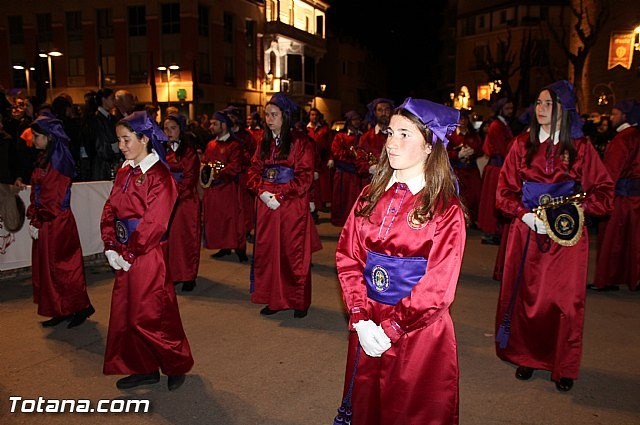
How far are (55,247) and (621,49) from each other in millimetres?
23557

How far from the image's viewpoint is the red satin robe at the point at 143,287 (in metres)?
4.07

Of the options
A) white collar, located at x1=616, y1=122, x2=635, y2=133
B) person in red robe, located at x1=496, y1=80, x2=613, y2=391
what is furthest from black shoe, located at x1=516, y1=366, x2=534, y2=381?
white collar, located at x1=616, y1=122, x2=635, y2=133

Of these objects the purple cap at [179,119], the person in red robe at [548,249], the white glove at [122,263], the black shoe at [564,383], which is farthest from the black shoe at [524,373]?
the purple cap at [179,119]

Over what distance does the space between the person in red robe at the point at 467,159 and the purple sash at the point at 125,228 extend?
802cm

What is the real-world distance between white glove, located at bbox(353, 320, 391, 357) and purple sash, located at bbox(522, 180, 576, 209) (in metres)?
2.40

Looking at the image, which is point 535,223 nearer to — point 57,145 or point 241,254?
point 57,145

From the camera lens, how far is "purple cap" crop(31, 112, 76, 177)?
5582 millimetres

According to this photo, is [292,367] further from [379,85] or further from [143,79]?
[379,85]

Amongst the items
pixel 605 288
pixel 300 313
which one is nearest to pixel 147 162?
pixel 300 313

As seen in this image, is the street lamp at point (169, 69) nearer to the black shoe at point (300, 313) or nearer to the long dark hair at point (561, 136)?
the black shoe at point (300, 313)

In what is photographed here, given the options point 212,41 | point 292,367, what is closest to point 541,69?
point 212,41

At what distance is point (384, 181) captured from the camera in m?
2.95

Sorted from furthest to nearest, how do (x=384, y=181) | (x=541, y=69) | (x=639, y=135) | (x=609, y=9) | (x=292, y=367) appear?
(x=541, y=69) < (x=609, y=9) < (x=639, y=135) < (x=292, y=367) < (x=384, y=181)

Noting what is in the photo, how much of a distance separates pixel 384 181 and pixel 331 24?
49447 mm
